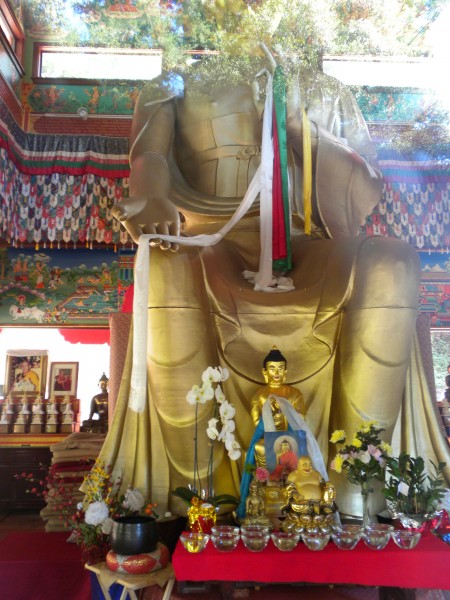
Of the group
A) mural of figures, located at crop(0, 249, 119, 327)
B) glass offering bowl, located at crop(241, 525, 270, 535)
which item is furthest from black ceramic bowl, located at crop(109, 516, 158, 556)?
mural of figures, located at crop(0, 249, 119, 327)

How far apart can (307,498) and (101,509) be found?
67cm

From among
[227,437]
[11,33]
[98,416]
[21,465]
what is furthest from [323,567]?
[11,33]

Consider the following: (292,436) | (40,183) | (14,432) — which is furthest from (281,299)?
(40,183)

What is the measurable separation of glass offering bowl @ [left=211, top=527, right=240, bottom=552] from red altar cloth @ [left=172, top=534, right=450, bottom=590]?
1.4 inches

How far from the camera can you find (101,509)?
1.88 m

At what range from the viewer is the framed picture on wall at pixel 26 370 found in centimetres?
598

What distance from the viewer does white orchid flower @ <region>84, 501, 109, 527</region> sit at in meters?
1.85

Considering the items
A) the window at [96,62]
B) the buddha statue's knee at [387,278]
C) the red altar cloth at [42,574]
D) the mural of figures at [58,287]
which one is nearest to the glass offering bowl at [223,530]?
the red altar cloth at [42,574]

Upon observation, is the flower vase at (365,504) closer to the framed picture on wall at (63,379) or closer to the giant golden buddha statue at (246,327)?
the giant golden buddha statue at (246,327)

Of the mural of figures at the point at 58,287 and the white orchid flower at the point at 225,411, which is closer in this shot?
the white orchid flower at the point at 225,411

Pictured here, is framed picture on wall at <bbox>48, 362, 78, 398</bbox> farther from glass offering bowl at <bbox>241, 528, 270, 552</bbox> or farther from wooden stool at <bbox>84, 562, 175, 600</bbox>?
glass offering bowl at <bbox>241, 528, 270, 552</bbox>

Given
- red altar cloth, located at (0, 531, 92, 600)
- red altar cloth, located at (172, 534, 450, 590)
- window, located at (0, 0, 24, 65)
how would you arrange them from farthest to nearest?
1. window, located at (0, 0, 24, 65)
2. red altar cloth, located at (0, 531, 92, 600)
3. red altar cloth, located at (172, 534, 450, 590)

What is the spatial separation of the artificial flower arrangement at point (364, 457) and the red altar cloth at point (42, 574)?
101 centimetres

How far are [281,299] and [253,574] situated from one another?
100 centimetres
